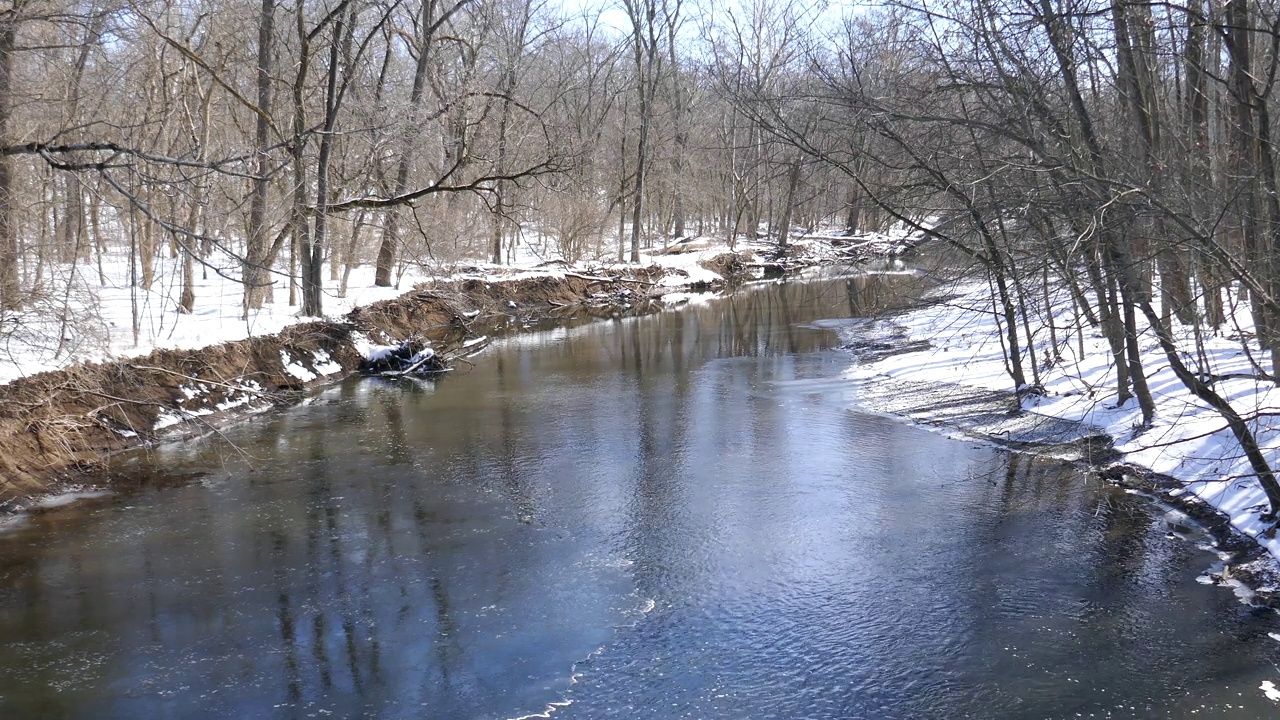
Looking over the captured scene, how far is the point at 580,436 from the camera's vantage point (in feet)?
46.2

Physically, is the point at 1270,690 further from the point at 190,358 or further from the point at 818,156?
the point at 190,358

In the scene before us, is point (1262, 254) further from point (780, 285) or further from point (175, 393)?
point (780, 285)

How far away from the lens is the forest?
320 inches

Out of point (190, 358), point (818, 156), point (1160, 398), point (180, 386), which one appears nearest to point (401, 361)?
point (190, 358)

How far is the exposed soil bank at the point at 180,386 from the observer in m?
12.0

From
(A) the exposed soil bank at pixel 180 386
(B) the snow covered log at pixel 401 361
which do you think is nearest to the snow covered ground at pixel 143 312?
(A) the exposed soil bank at pixel 180 386

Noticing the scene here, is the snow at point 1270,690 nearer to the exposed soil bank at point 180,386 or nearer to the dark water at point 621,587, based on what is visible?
the dark water at point 621,587

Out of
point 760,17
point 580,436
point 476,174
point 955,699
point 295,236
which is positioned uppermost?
point 760,17

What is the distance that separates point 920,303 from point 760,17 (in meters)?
33.7

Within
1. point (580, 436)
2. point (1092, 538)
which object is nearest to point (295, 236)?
point (580, 436)

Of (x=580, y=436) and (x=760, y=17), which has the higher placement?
(x=760, y=17)

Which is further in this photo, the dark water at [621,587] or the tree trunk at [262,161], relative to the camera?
the tree trunk at [262,161]

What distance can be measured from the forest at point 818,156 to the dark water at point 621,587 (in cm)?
191

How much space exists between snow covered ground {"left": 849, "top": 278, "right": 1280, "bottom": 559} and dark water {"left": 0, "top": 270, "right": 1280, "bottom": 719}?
80 cm
